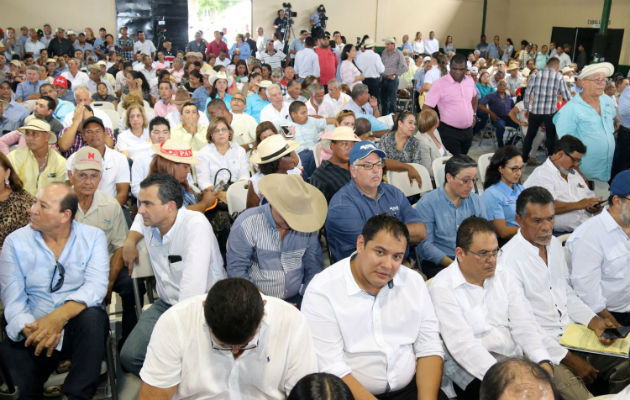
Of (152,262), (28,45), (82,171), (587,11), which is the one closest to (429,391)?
(152,262)

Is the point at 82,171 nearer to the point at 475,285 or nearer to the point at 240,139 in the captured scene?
the point at 475,285

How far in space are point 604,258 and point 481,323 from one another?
1.02m

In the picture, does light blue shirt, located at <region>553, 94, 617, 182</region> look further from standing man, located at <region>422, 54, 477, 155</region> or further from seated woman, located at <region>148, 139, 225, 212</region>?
seated woman, located at <region>148, 139, 225, 212</region>

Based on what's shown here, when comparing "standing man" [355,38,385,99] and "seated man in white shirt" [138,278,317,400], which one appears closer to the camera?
"seated man in white shirt" [138,278,317,400]

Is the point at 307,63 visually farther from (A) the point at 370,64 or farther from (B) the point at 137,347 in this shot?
(B) the point at 137,347

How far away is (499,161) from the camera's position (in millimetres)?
3791

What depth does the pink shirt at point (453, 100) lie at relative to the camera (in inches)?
222

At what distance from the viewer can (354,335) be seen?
214 centimetres

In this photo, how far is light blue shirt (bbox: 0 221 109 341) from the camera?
2447 mm

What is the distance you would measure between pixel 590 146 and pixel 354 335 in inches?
158

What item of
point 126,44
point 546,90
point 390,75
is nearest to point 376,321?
point 546,90

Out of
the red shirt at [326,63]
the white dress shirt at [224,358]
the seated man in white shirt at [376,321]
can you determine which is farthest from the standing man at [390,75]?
the white dress shirt at [224,358]

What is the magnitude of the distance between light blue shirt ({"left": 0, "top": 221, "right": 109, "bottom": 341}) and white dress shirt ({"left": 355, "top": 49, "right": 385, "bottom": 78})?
8.10m

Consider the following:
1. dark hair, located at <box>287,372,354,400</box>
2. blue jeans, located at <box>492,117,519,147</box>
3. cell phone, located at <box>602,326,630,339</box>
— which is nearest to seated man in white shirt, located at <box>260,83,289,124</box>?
blue jeans, located at <box>492,117,519,147</box>
